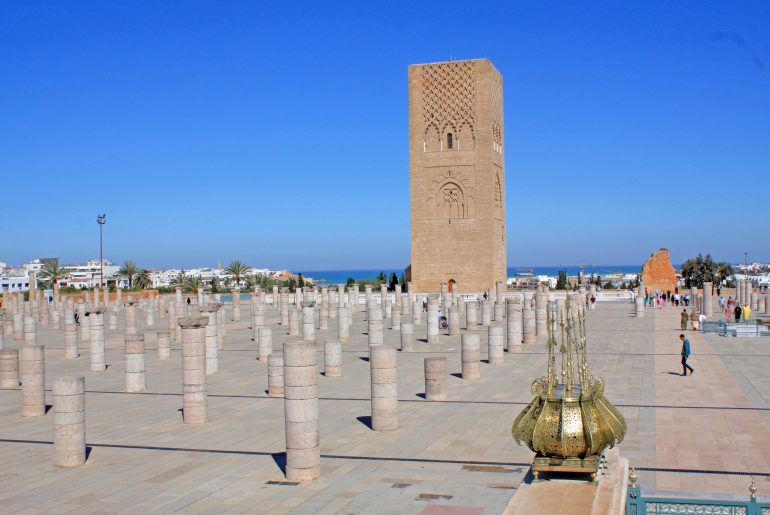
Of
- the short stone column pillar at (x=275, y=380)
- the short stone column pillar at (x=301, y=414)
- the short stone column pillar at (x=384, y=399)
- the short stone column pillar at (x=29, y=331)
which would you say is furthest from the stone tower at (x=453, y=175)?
the short stone column pillar at (x=301, y=414)

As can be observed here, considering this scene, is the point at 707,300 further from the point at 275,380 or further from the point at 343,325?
the point at 275,380

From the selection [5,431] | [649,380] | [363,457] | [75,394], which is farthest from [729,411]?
[5,431]

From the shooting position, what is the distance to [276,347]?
22.8 metres

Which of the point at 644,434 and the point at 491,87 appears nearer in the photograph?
the point at 644,434

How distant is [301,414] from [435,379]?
464 centimetres

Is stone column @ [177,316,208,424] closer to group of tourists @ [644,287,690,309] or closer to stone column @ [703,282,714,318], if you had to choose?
stone column @ [703,282,714,318]

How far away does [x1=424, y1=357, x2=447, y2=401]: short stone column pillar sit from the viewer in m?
13.1

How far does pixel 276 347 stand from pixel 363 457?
44.6ft

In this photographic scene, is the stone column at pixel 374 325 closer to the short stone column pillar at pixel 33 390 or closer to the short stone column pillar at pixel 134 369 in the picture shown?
the short stone column pillar at pixel 134 369

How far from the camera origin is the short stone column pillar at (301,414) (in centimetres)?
859

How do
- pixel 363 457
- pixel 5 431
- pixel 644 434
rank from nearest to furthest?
1. pixel 363 457
2. pixel 644 434
3. pixel 5 431

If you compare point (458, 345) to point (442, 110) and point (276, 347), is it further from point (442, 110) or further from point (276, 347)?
point (442, 110)

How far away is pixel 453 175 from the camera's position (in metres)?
46.9

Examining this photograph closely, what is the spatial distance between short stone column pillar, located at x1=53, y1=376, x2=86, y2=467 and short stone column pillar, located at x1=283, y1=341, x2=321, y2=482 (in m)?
2.43
